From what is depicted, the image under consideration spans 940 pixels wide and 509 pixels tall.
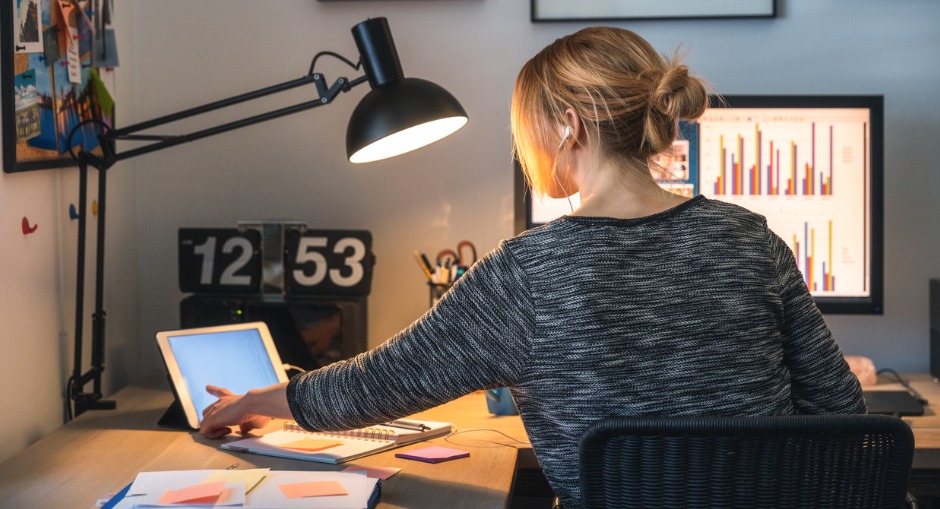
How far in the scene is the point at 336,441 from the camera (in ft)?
4.62

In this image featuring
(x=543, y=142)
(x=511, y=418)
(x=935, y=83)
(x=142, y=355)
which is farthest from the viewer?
(x=142, y=355)

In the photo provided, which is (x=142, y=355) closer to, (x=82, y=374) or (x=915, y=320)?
(x=82, y=374)

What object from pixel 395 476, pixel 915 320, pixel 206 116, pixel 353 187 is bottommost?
pixel 395 476

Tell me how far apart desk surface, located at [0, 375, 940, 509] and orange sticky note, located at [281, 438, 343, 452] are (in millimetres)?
32

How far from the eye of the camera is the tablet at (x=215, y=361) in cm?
154

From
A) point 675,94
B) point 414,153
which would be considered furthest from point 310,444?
point 414,153

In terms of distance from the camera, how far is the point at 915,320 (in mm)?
1972

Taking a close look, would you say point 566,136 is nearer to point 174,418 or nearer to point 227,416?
point 227,416

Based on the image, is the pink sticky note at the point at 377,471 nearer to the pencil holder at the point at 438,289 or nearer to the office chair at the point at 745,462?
the office chair at the point at 745,462

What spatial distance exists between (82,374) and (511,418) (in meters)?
0.79

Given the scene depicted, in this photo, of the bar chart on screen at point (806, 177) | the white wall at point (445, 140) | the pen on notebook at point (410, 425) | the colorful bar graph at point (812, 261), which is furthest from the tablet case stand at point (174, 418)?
the colorful bar graph at point (812, 261)

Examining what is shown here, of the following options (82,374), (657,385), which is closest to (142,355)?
(82,374)

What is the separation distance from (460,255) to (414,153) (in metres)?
0.24

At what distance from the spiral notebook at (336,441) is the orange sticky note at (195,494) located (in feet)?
0.71
